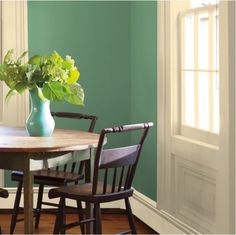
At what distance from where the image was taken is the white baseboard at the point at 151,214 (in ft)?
13.5

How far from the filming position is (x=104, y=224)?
15.5ft

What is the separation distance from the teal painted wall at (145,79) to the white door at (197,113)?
0.19 metres

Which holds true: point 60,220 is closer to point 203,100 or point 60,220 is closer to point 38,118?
point 38,118

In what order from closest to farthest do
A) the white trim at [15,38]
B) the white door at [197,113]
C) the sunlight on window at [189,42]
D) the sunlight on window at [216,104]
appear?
the white door at [197,113], the sunlight on window at [216,104], the sunlight on window at [189,42], the white trim at [15,38]

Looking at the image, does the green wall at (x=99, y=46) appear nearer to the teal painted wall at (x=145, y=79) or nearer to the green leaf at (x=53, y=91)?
the teal painted wall at (x=145, y=79)

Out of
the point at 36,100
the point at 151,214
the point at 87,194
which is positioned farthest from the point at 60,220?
the point at 151,214

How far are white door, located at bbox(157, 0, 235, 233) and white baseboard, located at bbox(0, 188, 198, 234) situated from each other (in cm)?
5

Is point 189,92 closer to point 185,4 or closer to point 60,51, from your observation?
point 185,4

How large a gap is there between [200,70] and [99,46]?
4.49ft

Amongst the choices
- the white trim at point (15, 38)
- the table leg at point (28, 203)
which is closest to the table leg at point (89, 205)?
the table leg at point (28, 203)

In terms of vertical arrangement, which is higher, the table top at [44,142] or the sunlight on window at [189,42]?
the sunlight on window at [189,42]

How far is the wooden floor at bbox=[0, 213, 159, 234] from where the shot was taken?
4.54 metres

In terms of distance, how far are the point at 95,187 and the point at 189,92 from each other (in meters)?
0.99

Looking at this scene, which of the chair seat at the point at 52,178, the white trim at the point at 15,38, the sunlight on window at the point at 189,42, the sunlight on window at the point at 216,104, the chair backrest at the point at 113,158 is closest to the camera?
the chair backrest at the point at 113,158
